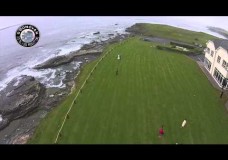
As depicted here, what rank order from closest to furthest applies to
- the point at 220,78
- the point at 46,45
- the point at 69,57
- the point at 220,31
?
the point at 220,78, the point at 69,57, the point at 46,45, the point at 220,31

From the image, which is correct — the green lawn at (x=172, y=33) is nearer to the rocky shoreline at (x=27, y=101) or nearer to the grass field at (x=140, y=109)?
the grass field at (x=140, y=109)

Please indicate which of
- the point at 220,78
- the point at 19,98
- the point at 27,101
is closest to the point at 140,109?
the point at 220,78

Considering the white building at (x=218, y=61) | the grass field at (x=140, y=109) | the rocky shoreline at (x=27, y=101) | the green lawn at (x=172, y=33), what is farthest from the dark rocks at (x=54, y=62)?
the green lawn at (x=172, y=33)

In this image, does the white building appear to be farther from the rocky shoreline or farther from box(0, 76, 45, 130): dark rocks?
box(0, 76, 45, 130): dark rocks

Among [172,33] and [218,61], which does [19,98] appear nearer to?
[218,61]

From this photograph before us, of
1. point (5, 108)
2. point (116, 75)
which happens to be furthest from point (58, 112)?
point (116, 75)

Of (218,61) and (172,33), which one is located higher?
(218,61)
